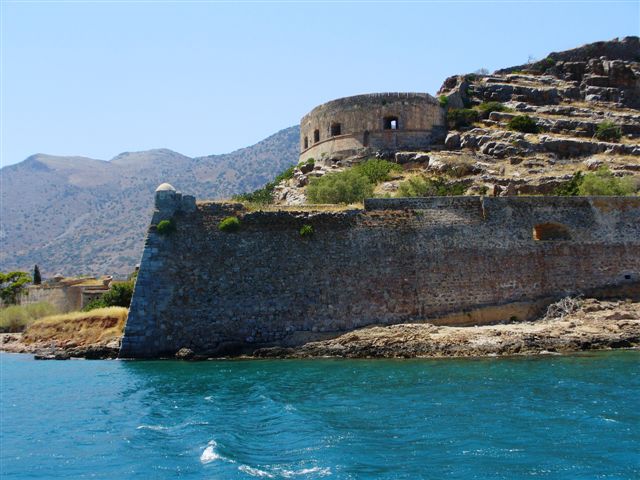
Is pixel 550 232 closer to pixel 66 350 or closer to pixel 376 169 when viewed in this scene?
pixel 376 169

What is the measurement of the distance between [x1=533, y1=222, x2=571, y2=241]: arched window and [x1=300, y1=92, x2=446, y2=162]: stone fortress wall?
14.3m

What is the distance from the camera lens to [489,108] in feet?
153

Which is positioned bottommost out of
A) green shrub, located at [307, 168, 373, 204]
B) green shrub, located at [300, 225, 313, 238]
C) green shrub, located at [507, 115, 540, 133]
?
green shrub, located at [300, 225, 313, 238]

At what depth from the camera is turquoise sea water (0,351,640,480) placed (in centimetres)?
1343

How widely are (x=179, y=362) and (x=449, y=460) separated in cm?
1380

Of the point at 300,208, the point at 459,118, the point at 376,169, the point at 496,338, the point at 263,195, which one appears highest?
the point at 459,118

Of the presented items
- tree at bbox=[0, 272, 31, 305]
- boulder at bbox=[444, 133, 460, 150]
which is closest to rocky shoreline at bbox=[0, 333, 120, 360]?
tree at bbox=[0, 272, 31, 305]

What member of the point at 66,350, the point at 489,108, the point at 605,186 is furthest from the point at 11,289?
the point at 605,186

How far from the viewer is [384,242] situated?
90.9 ft

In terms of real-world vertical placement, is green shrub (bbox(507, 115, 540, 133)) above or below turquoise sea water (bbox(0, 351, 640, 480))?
above

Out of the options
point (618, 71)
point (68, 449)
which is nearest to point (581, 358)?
point (68, 449)

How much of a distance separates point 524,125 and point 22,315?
3021 cm

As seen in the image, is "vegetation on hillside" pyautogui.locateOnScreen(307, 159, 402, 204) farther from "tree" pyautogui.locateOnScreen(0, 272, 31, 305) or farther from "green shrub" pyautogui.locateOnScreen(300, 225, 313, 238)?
"tree" pyautogui.locateOnScreen(0, 272, 31, 305)

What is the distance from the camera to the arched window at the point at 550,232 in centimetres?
2911
